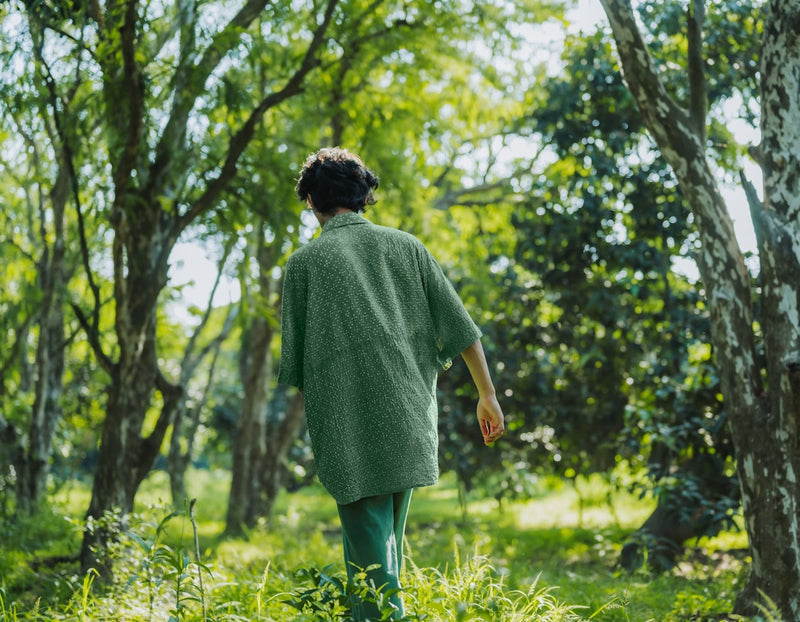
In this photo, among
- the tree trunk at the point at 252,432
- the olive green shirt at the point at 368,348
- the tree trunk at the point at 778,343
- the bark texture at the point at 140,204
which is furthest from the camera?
the tree trunk at the point at 252,432

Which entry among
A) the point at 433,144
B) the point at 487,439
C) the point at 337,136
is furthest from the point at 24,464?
the point at 487,439

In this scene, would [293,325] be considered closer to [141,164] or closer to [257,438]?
[141,164]

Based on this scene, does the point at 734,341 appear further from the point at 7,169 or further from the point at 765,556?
the point at 7,169

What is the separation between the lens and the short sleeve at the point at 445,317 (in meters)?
2.77

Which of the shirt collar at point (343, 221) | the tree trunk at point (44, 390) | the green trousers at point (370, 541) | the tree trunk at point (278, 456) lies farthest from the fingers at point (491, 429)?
the tree trunk at point (278, 456)

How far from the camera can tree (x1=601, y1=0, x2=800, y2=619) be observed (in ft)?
11.5

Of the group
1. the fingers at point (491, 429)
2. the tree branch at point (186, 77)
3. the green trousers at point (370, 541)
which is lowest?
the green trousers at point (370, 541)

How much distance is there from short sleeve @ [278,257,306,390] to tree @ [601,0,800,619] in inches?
87.4

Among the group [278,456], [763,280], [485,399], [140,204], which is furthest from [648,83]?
[278,456]

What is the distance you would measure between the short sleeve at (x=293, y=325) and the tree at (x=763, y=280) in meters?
2.22

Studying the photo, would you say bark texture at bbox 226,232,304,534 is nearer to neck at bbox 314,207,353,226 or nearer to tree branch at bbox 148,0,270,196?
tree branch at bbox 148,0,270,196

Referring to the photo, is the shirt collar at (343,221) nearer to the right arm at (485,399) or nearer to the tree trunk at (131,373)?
the right arm at (485,399)

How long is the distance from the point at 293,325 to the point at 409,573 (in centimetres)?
126

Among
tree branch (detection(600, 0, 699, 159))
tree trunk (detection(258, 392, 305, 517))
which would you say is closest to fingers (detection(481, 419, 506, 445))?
tree branch (detection(600, 0, 699, 159))
